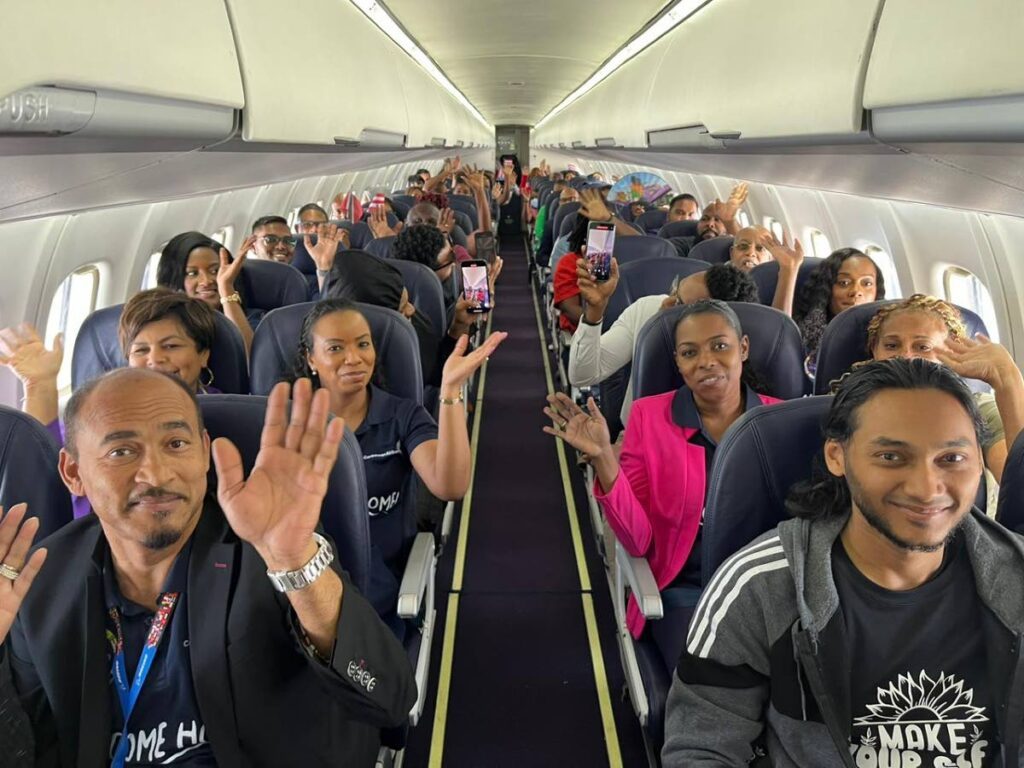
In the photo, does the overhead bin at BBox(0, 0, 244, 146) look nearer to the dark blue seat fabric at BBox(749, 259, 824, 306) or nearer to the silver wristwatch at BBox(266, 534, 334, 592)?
the silver wristwatch at BBox(266, 534, 334, 592)

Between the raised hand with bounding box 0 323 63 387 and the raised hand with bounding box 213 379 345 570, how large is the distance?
173cm

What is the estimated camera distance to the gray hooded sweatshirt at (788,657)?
174 cm

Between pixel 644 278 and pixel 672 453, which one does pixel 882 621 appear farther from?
pixel 644 278

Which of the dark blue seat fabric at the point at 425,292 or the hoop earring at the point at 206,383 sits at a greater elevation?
the dark blue seat fabric at the point at 425,292

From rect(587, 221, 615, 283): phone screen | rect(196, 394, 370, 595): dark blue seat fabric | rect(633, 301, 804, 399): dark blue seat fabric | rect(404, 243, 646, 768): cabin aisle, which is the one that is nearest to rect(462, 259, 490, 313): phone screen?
rect(587, 221, 615, 283): phone screen

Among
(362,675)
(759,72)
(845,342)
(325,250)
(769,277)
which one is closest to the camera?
(362,675)

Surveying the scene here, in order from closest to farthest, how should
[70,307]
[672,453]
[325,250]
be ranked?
[672,453], [70,307], [325,250]

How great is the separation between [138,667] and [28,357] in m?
1.63

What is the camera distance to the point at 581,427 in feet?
8.84

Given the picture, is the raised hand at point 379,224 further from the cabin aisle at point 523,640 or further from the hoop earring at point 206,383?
the hoop earring at point 206,383

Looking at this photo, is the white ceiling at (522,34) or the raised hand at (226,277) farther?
the white ceiling at (522,34)

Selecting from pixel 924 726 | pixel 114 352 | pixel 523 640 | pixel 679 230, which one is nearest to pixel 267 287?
pixel 114 352

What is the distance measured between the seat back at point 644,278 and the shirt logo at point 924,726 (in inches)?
130

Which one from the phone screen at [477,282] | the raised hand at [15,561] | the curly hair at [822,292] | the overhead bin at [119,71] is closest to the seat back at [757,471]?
the raised hand at [15,561]
